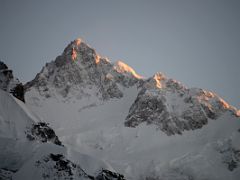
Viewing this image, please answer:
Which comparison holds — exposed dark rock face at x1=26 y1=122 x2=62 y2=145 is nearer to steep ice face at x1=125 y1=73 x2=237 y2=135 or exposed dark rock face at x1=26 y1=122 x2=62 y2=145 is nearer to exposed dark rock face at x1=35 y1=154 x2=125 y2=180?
exposed dark rock face at x1=35 y1=154 x2=125 y2=180

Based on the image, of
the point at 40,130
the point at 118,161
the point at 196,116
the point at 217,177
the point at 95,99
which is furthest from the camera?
the point at 95,99

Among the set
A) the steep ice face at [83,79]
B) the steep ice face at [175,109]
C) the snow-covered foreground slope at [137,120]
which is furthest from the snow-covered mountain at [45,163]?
the steep ice face at [83,79]

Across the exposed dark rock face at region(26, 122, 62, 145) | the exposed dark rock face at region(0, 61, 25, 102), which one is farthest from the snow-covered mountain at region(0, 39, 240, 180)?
the exposed dark rock face at region(0, 61, 25, 102)

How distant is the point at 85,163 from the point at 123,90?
449 ft

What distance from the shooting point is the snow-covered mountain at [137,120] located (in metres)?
124

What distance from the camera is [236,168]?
123 meters

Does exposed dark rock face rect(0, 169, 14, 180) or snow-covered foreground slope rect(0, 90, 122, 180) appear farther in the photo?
snow-covered foreground slope rect(0, 90, 122, 180)

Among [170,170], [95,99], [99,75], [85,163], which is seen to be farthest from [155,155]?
[85,163]

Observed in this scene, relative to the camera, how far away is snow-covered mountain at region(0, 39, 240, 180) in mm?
123875

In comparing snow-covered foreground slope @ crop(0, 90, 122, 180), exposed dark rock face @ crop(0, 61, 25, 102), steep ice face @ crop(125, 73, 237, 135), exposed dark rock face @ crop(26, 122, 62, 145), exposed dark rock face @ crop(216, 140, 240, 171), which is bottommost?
snow-covered foreground slope @ crop(0, 90, 122, 180)

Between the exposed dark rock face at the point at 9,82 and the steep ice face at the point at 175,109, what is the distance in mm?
77122

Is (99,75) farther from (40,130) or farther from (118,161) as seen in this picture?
(40,130)

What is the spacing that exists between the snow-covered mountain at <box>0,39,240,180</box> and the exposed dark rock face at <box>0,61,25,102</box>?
11002mm

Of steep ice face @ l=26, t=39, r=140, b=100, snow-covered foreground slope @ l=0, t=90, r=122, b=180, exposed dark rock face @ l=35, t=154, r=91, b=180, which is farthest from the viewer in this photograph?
steep ice face @ l=26, t=39, r=140, b=100
